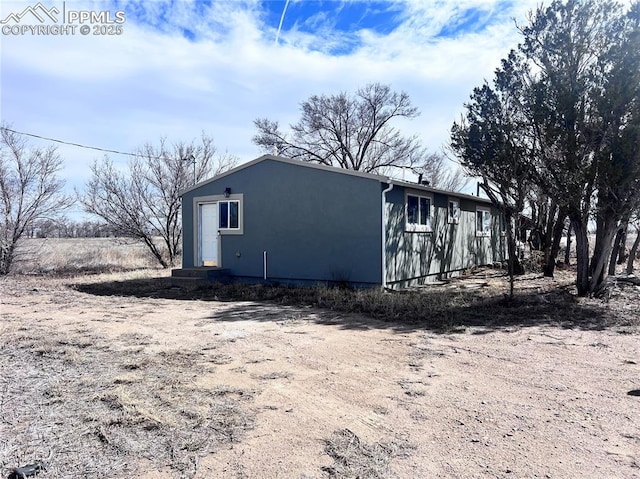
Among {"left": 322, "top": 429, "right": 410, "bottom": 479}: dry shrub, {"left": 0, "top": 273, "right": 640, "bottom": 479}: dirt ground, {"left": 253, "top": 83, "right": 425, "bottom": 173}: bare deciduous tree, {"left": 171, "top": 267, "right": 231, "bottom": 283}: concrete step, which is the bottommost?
{"left": 322, "top": 429, "right": 410, "bottom": 479}: dry shrub

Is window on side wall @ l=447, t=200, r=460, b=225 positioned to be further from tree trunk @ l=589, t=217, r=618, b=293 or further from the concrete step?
the concrete step

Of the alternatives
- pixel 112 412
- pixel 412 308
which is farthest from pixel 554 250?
pixel 112 412

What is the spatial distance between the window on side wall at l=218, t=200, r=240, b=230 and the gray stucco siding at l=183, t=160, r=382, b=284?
0.88 ft

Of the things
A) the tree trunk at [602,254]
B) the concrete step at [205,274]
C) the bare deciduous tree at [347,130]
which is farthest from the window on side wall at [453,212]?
the bare deciduous tree at [347,130]

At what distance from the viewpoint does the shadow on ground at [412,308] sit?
7023 millimetres

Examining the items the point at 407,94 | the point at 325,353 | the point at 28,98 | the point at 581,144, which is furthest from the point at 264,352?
the point at 407,94

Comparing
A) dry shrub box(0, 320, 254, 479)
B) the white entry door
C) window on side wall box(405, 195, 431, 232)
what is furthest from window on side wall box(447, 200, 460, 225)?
dry shrub box(0, 320, 254, 479)

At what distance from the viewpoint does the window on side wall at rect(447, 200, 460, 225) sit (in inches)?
548

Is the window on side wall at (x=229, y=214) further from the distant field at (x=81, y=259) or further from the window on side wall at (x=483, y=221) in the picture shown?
the window on side wall at (x=483, y=221)

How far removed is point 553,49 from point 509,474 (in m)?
9.55

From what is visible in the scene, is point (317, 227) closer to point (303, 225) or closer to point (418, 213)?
point (303, 225)

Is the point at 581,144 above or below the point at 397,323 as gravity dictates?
above

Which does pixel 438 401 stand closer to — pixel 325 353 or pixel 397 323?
pixel 325 353

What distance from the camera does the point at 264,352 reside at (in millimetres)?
5320
